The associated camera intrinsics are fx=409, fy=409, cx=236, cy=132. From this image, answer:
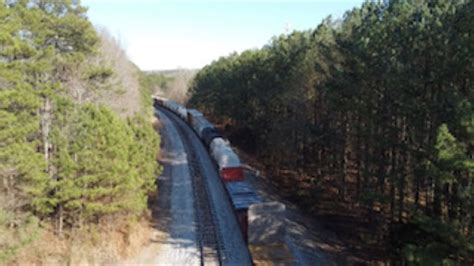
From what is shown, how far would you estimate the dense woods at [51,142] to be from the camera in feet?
57.5

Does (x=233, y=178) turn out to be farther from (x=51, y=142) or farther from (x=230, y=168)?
(x=51, y=142)

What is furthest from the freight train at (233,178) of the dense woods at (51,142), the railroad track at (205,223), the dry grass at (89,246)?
the dense woods at (51,142)

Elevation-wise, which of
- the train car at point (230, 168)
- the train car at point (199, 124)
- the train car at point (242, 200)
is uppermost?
the train car at point (199, 124)

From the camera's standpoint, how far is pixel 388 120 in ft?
71.6

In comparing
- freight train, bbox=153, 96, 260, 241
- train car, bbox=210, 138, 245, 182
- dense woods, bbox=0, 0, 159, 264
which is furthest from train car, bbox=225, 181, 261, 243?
dense woods, bbox=0, 0, 159, 264

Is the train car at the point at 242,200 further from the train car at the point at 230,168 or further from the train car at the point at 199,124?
the train car at the point at 199,124

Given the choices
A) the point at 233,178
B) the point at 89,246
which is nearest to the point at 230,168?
Answer: the point at 233,178

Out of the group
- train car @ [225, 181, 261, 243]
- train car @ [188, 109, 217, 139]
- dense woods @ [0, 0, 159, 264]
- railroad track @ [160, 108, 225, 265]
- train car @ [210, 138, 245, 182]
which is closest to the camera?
dense woods @ [0, 0, 159, 264]

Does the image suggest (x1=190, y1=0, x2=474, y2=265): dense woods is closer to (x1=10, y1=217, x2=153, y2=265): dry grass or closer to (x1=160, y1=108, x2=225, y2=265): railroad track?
(x1=160, y1=108, x2=225, y2=265): railroad track

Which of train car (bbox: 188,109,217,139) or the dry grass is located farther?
train car (bbox: 188,109,217,139)

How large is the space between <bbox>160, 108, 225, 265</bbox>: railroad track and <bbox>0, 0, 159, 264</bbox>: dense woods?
426cm

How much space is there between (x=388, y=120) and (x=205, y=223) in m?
12.4

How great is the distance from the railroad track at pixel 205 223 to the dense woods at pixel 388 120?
24.1ft

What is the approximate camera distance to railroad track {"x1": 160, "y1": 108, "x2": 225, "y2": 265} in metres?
21.0
